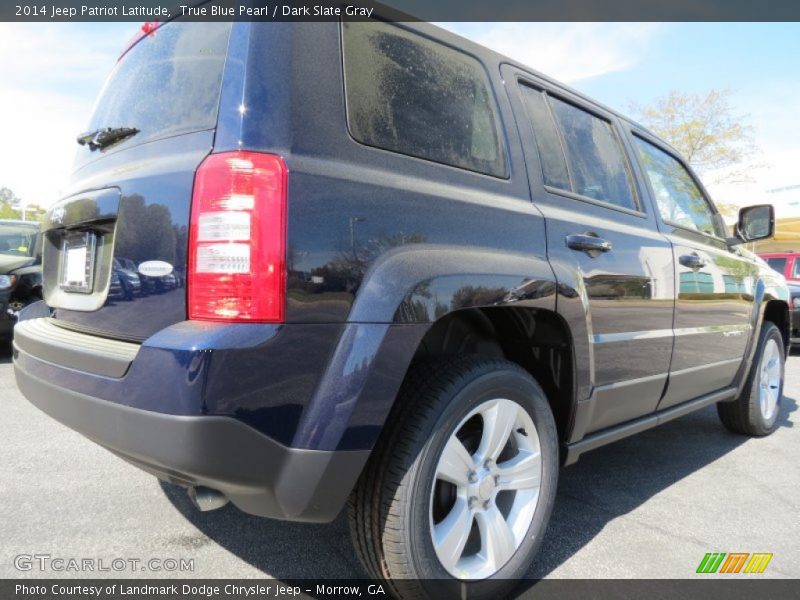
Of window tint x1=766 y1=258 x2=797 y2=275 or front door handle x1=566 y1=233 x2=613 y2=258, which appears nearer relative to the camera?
front door handle x1=566 y1=233 x2=613 y2=258

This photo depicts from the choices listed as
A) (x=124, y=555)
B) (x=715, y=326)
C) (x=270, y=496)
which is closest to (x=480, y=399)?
(x=270, y=496)

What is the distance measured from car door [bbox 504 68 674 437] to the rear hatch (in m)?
1.24

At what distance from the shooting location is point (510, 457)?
215 cm

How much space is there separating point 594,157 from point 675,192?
3.24 feet

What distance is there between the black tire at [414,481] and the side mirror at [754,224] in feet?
9.53

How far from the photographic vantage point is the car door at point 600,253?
2.34 m

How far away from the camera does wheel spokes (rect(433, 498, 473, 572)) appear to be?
1.83m

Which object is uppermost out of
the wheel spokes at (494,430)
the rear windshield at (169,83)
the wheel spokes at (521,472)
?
the rear windshield at (169,83)

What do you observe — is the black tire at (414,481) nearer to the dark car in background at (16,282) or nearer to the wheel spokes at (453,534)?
the wheel spokes at (453,534)

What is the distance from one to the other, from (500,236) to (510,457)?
785 mm

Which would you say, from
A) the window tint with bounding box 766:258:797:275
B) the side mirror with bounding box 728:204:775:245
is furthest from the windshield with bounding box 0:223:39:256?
the window tint with bounding box 766:258:797:275

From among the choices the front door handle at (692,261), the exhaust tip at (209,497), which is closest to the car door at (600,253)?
the front door handle at (692,261)

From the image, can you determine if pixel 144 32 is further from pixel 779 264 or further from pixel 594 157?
pixel 779 264

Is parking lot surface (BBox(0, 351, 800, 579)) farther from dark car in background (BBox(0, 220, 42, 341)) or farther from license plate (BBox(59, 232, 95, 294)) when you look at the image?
dark car in background (BBox(0, 220, 42, 341))
